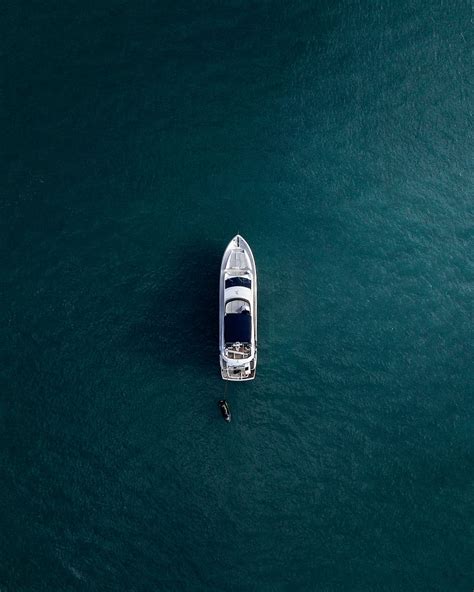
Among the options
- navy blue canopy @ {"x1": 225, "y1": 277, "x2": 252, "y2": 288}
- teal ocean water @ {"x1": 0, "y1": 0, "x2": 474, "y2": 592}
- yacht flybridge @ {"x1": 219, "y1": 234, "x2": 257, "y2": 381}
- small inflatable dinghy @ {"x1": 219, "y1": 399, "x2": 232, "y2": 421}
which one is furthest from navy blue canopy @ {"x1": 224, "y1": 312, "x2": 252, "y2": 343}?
small inflatable dinghy @ {"x1": 219, "y1": 399, "x2": 232, "y2": 421}

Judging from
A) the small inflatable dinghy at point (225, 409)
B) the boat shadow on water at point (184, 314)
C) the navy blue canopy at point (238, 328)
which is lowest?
the small inflatable dinghy at point (225, 409)

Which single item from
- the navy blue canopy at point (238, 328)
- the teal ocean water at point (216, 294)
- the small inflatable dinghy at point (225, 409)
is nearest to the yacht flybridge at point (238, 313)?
the navy blue canopy at point (238, 328)

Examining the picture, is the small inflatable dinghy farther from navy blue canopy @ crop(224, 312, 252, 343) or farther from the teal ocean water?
navy blue canopy @ crop(224, 312, 252, 343)

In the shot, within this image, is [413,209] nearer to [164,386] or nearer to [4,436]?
[164,386]

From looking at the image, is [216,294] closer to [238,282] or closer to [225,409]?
[238,282]

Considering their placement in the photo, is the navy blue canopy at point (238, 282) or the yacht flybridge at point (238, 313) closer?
the yacht flybridge at point (238, 313)

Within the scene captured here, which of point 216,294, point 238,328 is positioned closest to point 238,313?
point 238,328

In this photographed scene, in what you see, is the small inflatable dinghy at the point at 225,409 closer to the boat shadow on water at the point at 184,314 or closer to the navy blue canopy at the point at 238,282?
the boat shadow on water at the point at 184,314
